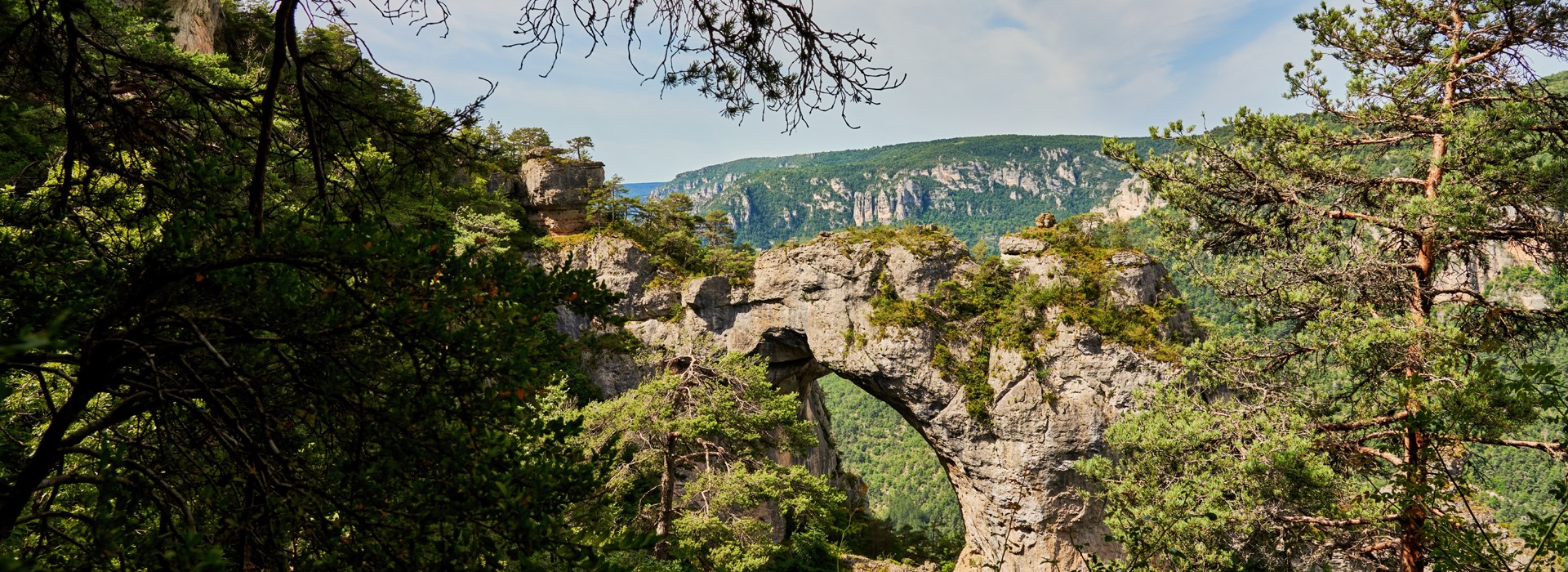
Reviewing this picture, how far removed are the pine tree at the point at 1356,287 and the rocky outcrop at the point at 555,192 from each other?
18.2 meters

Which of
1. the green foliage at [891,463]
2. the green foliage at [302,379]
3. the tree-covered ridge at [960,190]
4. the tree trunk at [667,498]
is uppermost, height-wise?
the tree-covered ridge at [960,190]

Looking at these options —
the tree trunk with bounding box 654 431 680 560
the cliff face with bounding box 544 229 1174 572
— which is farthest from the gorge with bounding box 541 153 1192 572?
the tree trunk with bounding box 654 431 680 560

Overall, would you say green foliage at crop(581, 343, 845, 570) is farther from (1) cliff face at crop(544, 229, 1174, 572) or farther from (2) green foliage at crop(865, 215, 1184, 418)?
(2) green foliage at crop(865, 215, 1184, 418)

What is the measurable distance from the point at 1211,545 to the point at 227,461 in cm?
821

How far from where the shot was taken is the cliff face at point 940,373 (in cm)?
1638

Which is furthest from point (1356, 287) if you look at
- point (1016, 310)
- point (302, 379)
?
point (1016, 310)

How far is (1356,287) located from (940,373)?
1122 cm

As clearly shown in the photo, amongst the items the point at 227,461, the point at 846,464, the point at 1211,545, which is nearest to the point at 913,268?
the point at 1211,545

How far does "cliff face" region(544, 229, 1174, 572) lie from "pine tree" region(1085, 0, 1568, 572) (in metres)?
8.29

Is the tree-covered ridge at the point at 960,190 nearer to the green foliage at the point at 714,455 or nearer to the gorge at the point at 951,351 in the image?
the gorge at the point at 951,351

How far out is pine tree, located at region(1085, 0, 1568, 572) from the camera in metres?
6.30

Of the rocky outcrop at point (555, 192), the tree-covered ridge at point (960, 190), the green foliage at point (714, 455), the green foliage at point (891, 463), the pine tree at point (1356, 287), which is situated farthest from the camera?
the tree-covered ridge at point (960, 190)

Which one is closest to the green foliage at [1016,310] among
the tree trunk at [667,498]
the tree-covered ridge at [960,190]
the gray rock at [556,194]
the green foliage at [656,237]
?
the green foliage at [656,237]

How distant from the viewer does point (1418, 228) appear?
657cm
